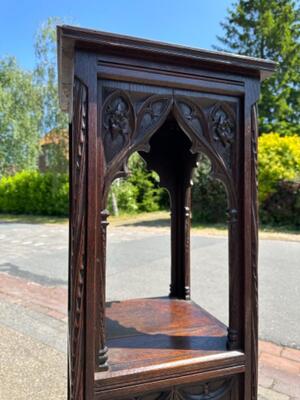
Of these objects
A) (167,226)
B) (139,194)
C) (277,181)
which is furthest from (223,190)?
(139,194)

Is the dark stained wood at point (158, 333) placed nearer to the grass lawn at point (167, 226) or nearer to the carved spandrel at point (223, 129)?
the carved spandrel at point (223, 129)

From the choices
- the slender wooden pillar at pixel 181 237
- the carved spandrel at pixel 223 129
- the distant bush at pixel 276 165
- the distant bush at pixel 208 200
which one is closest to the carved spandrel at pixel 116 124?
the carved spandrel at pixel 223 129

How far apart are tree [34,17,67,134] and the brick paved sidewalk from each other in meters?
9.72

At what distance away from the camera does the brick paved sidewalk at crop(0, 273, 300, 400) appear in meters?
1.98

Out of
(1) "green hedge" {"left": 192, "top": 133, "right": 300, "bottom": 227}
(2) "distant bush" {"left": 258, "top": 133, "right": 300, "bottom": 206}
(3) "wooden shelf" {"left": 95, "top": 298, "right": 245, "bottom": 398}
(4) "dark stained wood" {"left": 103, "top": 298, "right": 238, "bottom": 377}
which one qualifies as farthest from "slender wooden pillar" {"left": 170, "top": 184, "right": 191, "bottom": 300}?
(2) "distant bush" {"left": 258, "top": 133, "right": 300, "bottom": 206}

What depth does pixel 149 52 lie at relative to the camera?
3.27ft

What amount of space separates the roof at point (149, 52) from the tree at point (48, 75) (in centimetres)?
1158

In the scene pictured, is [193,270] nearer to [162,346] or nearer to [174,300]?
[174,300]

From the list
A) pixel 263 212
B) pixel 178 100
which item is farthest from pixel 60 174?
pixel 178 100

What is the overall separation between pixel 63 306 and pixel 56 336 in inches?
28.6

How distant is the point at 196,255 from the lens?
604cm

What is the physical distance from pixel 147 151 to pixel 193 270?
4.16 meters

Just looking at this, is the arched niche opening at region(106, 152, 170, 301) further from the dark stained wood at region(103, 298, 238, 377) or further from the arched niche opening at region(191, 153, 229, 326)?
the dark stained wood at region(103, 298, 238, 377)

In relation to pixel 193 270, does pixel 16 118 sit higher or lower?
higher
